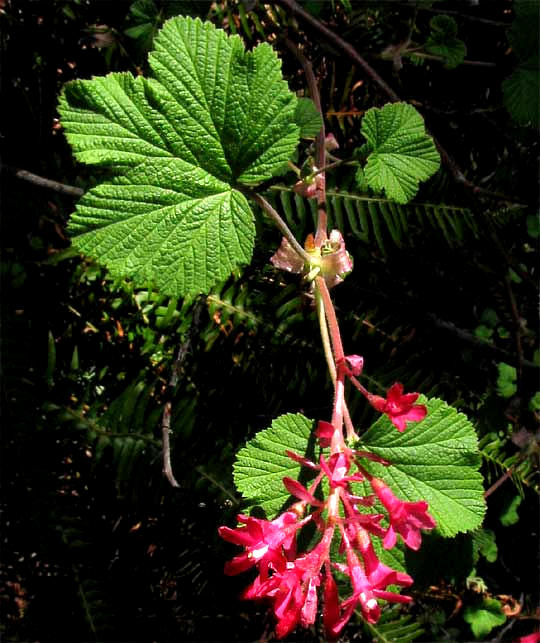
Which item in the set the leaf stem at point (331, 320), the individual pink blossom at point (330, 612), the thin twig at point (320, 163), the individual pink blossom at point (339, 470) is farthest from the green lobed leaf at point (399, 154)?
the individual pink blossom at point (330, 612)

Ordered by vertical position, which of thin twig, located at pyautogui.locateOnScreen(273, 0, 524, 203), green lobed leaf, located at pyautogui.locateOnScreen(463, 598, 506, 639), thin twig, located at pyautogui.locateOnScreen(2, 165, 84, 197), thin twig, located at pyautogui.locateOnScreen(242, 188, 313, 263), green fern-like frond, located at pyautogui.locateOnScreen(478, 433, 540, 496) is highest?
thin twig, located at pyautogui.locateOnScreen(273, 0, 524, 203)

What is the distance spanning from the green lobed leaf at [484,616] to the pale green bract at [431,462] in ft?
3.08

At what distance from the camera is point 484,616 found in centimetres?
157

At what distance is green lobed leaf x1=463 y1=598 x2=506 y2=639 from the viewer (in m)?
1.55

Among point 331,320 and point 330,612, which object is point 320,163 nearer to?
point 331,320

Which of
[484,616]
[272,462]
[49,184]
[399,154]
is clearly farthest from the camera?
[484,616]

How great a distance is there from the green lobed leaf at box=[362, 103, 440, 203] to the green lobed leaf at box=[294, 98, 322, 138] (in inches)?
4.1

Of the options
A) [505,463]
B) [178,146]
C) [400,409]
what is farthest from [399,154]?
[505,463]

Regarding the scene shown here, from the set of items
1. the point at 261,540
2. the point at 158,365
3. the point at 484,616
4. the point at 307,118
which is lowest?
the point at 484,616

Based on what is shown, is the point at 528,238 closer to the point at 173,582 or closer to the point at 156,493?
the point at 156,493

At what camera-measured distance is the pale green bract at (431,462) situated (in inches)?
31.6

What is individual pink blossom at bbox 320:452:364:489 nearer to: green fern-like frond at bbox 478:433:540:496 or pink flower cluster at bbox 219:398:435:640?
pink flower cluster at bbox 219:398:435:640

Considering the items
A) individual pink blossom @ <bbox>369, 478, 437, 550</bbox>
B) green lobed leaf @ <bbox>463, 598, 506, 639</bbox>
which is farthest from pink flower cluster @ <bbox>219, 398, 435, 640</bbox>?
green lobed leaf @ <bbox>463, 598, 506, 639</bbox>

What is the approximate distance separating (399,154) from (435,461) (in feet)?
1.62
